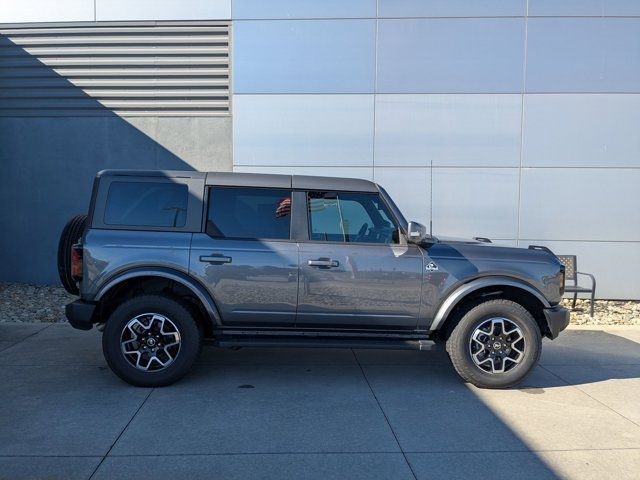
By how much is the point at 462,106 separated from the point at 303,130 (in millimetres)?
2877

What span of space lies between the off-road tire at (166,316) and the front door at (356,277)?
1.03 m

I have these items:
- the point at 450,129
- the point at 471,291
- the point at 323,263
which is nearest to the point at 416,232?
the point at 471,291

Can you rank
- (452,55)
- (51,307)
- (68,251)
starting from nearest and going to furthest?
(68,251)
(51,307)
(452,55)

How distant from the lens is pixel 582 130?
30.6 ft

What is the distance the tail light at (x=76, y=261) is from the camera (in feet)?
15.8

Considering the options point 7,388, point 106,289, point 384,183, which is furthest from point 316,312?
point 384,183

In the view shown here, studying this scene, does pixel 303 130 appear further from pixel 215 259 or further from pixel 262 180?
pixel 215 259

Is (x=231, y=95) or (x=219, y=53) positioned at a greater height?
(x=219, y=53)

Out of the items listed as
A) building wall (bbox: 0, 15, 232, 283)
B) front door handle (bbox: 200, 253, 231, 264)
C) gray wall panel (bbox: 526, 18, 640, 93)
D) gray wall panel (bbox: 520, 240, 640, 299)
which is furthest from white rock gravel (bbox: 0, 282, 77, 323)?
gray wall panel (bbox: 526, 18, 640, 93)

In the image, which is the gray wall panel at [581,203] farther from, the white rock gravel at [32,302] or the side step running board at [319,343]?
the white rock gravel at [32,302]

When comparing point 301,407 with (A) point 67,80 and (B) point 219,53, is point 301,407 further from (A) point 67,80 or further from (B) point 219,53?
(A) point 67,80

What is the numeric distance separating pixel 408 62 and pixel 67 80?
20.6 feet

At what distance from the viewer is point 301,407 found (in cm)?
445

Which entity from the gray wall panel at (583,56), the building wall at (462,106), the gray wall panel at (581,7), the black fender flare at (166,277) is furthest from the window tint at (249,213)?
the gray wall panel at (581,7)
